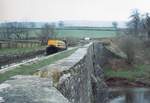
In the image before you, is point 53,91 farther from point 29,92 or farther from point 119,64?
point 119,64

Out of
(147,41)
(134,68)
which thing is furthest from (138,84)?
(147,41)

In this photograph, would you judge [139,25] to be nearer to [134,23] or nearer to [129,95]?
[134,23]

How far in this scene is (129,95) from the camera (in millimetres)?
52688

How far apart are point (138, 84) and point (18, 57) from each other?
3858 centimetres

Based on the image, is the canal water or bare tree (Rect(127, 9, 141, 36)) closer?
the canal water

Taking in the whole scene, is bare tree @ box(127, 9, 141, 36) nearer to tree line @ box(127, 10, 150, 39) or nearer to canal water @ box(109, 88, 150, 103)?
tree line @ box(127, 10, 150, 39)

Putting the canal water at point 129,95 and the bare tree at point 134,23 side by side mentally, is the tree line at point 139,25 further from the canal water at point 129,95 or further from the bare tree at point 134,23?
the canal water at point 129,95

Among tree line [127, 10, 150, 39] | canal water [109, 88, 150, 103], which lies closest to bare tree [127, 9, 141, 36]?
tree line [127, 10, 150, 39]

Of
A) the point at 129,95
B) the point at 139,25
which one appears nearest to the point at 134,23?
the point at 139,25

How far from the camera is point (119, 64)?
75.6 m

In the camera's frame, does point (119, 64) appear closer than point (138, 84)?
No

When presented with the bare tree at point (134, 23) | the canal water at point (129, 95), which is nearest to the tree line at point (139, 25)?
the bare tree at point (134, 23)

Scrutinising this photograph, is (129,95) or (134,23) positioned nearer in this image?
(129,95)

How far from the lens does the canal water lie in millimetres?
47291
